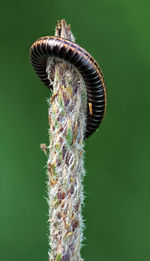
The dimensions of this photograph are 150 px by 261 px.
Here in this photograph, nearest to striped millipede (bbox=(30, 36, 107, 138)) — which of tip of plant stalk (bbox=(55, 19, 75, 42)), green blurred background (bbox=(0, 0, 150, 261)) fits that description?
tip of plant stalk (bbox=(55, 19, 75, 42))

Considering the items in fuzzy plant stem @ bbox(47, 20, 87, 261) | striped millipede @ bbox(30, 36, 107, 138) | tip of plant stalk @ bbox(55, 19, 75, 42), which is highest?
tip of plant stalk @ bbox(55, 19, 75, 42)

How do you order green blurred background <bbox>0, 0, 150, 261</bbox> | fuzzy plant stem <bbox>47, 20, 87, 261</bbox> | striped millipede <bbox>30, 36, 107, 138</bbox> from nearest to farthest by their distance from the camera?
fuzzy plant stem <bbox>47, 20, 87, 261</bbox> < striped millipede <bbox>30, 36, 107, 138</bbox> < green blurred background <bbox>0, 0, 150, 261</bbox>

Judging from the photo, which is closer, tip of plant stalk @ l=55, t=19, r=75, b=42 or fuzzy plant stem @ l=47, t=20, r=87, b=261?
fuzzy plant stem @ l=47, t=20, r=87, b=261

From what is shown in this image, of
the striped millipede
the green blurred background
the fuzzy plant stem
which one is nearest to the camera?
the fuzzy plant stem

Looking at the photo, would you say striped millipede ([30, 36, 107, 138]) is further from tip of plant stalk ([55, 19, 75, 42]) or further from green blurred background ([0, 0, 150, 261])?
green blurred background ([0, 0, 150, 261])

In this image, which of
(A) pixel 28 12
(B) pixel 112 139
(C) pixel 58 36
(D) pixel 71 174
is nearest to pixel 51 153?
(D) pixel 71 174

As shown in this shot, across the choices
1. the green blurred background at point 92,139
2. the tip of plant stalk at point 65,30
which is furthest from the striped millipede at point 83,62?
the green blurred background at point 92,139

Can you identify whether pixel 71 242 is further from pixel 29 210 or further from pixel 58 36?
pixel 29 210

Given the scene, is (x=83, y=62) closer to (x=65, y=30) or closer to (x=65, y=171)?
(x=65, y=30)
